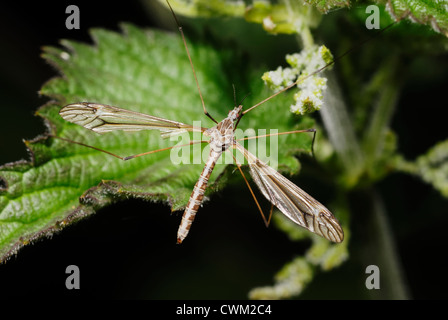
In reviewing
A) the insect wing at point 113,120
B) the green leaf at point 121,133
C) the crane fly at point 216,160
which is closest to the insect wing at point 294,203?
the crane fly at point 216,160

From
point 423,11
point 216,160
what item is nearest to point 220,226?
point 216,160

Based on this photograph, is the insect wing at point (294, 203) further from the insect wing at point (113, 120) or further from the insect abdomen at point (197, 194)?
the insect wing at point (113, 120)

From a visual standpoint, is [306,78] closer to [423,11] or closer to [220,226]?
[423,11]

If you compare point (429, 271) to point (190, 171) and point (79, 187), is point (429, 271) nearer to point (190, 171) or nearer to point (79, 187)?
point (190, 171)

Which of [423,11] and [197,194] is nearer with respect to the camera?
[423,11]

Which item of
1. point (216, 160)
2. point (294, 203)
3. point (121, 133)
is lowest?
point (294, 203)

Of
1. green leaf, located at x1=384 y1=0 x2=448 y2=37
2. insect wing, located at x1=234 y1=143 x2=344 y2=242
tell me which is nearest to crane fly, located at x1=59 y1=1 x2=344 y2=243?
insect wing, located at x1=234 y1=143 x2=344 y2=242

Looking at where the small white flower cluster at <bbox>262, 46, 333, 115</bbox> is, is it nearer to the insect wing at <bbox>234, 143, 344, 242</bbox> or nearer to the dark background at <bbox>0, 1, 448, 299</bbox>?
the insect wing at <bbox>234, 143, 344, 242</bbox>

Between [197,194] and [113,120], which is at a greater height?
[113,120]
